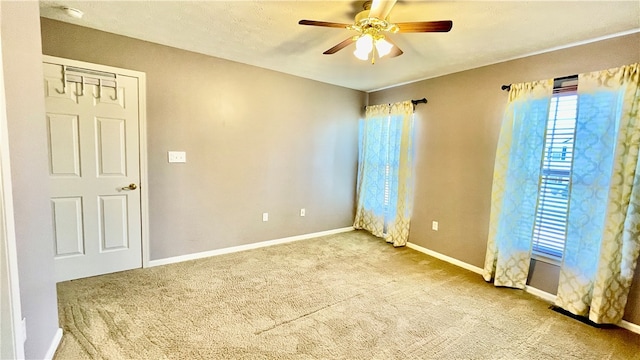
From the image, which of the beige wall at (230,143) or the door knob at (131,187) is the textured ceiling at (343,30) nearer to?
the beige wall at (230,143)

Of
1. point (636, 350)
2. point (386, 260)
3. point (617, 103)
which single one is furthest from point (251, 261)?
point (617, 103)

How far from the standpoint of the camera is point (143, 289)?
8.26ft

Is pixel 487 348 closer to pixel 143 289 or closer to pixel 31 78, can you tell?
pixel 143 289

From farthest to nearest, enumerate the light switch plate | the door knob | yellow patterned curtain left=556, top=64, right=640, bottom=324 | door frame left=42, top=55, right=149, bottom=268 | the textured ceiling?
1. the light switch plate
2. the door knob
3. door frame left=42, top=55, right=149, bottom=268
4. yellow patterned curtain left=556, top=64, right=640, bottom=324
5. the textured ceiling

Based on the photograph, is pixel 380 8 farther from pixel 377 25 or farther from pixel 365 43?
pixel 365 43

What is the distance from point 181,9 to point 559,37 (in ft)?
10.1

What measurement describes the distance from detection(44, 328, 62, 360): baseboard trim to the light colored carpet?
0.12ft

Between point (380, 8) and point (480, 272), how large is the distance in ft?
9.57

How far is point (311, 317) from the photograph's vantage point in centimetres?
219

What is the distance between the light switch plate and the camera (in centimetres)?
303

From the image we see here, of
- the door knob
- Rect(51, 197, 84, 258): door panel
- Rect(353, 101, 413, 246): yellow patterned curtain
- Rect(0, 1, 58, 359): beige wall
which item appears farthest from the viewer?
Rect(353, 101, 413, 246): yellow patterned curtain

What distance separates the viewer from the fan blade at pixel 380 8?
5.31 feet

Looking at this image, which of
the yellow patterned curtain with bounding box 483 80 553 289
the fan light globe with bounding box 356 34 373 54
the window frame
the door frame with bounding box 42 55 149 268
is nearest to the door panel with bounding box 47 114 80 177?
the door frame with bounding box 42 55 149 268

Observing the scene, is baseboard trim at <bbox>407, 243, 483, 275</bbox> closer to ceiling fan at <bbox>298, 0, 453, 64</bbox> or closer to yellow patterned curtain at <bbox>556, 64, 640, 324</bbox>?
yellow patterned curtain at <bbox>556, 64, 640, 324</bbox>
